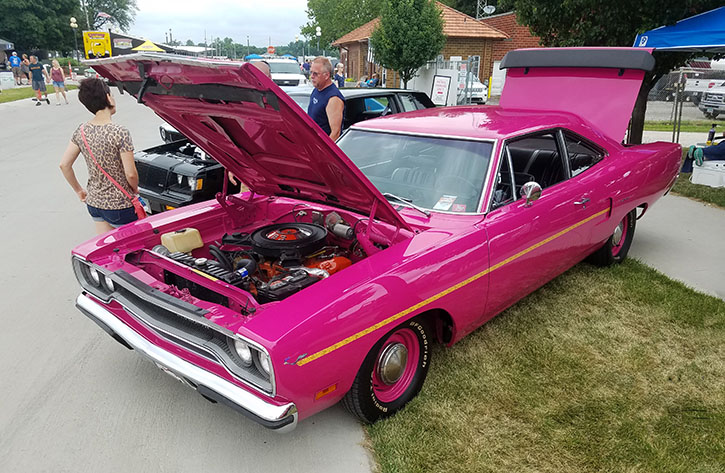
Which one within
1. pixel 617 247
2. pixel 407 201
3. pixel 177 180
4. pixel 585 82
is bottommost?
pixel 617 247

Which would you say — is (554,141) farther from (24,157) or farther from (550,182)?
(24,157)

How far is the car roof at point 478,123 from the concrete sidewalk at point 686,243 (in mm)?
1628

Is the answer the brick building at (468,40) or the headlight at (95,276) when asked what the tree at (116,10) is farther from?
the headlight at (95,276)

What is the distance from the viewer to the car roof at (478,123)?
3793 millimetres

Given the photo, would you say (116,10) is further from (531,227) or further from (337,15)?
(531,227)

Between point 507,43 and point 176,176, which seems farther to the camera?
point 507,43

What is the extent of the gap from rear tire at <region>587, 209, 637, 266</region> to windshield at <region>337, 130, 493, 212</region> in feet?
6.74

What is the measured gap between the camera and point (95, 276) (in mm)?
3248

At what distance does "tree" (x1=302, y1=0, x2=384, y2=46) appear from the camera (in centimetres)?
3922

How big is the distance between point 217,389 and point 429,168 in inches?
82.3

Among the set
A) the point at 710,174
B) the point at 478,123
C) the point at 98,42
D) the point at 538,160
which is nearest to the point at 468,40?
the point at 710,174

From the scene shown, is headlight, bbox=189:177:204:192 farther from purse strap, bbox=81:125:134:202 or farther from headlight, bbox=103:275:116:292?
headlight, bbox=103:275:116:292

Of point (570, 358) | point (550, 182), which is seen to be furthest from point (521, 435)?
point (550, 182)

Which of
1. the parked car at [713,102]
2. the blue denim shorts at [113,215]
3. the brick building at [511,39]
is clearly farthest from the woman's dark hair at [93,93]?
the brick building at [511,39]
